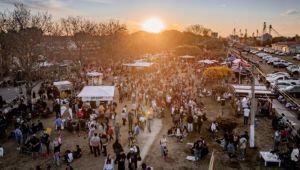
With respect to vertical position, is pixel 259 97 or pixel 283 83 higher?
pixel 259 97

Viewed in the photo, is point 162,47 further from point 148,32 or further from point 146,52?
point 148,32

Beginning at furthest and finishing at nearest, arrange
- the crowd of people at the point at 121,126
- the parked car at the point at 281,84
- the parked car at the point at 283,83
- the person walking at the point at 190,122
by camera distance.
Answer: the parked car at the point at 283,83 → the parked car at the point at 281,84 → the person walking at the point at 190,122 → the crowd of people at the point at 121,126

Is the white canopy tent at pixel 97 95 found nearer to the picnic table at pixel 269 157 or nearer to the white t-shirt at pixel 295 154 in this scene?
the picnic table at pixel 269 157

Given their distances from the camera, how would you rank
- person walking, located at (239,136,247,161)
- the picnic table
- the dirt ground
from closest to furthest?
the picnic table
the dirt ground
person walking, located at (239,136,247,161)

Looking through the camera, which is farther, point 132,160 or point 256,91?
point 256,91

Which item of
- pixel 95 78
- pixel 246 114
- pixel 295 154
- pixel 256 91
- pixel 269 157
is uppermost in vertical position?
pixel 256 91

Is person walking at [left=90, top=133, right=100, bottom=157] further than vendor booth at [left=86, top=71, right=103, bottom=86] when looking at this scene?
No

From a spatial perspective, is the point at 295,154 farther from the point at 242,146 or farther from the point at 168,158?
the point at 168,158

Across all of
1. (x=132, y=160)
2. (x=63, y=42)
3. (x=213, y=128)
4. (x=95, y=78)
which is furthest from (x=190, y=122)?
(x=63, y=42)

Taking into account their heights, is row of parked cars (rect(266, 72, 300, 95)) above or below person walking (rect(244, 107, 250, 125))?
above

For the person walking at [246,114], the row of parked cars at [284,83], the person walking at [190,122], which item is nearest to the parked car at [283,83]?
the row of parked cars at [284,83]

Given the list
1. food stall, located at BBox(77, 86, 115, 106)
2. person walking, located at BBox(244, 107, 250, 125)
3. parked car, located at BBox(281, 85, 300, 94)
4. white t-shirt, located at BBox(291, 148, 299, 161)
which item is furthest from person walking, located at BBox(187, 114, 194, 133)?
parked car, located at BBox(281, 85, 300, 94)

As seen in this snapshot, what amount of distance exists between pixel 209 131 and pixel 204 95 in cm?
1028

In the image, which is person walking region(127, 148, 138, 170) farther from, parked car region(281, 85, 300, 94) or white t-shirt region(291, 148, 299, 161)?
parked car region(281, 85, 300, 94)
